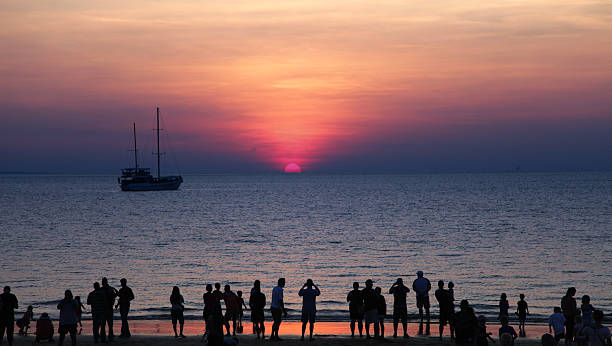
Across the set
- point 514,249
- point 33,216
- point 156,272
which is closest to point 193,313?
point 156,272

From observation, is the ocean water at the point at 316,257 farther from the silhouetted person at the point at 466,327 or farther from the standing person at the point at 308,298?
the silhouetted person at the point at 466,327

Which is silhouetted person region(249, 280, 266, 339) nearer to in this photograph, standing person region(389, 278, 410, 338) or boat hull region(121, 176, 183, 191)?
standing person region(389, 278, 410, 338)

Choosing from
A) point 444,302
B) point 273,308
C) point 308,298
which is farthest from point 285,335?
point 444,302

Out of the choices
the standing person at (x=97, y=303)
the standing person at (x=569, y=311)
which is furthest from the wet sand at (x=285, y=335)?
the standing person at (x=569, y=311)

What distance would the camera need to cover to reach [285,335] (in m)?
19.6

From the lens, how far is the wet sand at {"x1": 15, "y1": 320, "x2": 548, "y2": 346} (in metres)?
18.0

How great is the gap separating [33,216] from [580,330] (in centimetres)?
9541

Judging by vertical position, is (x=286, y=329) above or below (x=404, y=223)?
below

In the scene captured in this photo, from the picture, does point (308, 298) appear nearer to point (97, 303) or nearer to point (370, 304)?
point (370, 304)

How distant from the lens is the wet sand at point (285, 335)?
59.2 ft

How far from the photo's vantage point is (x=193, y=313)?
25.5 metres

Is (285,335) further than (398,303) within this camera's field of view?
Yes

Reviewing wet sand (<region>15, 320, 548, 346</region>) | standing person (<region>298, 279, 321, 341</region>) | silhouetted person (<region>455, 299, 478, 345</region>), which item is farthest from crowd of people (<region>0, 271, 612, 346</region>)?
silhouetted person (<region>455, 299, 478, 345</region>)

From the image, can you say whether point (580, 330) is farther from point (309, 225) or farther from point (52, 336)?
point (309, 225)
